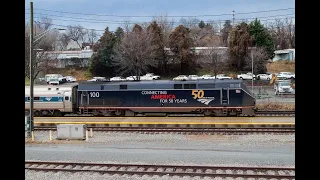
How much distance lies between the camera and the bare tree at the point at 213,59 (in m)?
57.5

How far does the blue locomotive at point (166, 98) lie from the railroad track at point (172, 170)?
41.1 feet

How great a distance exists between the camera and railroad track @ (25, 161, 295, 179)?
38.9 ft

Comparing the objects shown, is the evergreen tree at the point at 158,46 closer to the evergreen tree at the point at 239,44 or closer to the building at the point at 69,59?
the evergreen tree at the point at 239,44

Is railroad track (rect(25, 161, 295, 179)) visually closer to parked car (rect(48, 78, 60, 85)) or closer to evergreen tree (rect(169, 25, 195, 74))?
parked car (rect(48, 78, 60, 85))

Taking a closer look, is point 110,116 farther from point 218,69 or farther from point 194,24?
point 194,24

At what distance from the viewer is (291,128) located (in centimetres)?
2077

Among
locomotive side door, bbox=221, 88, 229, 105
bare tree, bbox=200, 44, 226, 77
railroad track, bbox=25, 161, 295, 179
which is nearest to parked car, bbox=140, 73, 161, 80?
bare tree, bbox=200, 44, 226, 77

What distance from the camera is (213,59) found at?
188 ft

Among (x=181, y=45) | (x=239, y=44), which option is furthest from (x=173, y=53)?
(x=239, y=44)

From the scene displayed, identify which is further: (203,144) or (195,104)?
(195,104)

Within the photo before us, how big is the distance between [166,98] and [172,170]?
13.1 metres

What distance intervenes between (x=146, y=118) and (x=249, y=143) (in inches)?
391

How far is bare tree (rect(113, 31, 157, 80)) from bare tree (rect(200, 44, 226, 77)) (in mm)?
8598
